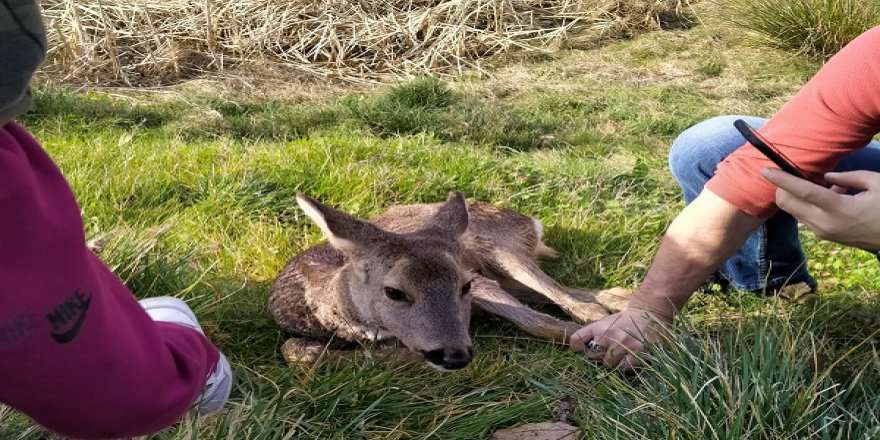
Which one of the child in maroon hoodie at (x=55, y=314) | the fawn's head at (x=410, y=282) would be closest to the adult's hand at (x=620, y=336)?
the fawn's head at (x=410, y=282)

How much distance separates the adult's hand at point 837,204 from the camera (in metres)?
2.47

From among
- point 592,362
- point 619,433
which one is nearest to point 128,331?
point 619,433

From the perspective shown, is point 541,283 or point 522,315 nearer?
point 522,315

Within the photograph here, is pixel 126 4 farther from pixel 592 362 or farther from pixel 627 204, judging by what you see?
pixel 592 362

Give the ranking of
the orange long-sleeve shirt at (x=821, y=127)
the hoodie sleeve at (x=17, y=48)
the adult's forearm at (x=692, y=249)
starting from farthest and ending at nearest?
the adult's forearm at (x=692, y=249) → the orange long-sleeve shirt at (x=821, y=127) → the hoodie sleeve at (x=17, y=48)

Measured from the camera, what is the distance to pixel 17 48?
4.25 ft

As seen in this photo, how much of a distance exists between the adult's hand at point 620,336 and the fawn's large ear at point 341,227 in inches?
34.9

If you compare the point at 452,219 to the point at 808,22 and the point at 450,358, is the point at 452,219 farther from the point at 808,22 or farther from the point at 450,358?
the point at 808,22

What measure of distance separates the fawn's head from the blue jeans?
106cm

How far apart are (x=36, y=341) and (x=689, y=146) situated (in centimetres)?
300

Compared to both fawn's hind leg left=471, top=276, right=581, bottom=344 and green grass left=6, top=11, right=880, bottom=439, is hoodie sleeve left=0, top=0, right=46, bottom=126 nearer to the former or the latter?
green grass left=6, top=11, right=880, bottom=439

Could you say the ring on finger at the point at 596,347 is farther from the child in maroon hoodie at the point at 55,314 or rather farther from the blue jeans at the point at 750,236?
the child in maroon hoodie at the point at 55,314

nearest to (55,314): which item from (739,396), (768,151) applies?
(739,396)

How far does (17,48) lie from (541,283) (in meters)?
3.09
